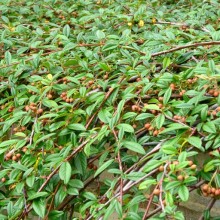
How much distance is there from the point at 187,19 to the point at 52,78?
1072 millimetres

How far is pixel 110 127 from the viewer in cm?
148

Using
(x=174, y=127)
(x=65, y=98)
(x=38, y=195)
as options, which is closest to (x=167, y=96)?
(x=174, y=127)

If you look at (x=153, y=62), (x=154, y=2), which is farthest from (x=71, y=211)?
(x=154, y=2)

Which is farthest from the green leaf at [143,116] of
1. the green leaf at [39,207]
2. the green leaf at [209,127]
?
the green leaf at [39,207]

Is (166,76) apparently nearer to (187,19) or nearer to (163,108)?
(163,108)

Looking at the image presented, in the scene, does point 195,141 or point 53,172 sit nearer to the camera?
point 195,141

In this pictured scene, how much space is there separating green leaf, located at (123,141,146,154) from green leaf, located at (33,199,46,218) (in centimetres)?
32

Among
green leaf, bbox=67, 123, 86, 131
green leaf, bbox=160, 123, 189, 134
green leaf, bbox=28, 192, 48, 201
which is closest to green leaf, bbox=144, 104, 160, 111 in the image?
green leaf, bbox=160, 123, 189, 134

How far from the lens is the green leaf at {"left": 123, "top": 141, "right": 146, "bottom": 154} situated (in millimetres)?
1422

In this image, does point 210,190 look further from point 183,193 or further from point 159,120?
point 159,120

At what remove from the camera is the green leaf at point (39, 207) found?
4.57 ft

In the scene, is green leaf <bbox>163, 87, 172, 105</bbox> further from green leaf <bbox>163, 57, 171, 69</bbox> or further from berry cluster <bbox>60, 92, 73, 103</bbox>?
berry cluster <bbox>60, 92, 73, 103</bbox>

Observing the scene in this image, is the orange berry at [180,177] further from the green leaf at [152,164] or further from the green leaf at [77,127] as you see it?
the green leaf at [77,127]

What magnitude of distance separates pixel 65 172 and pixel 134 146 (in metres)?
0.23
